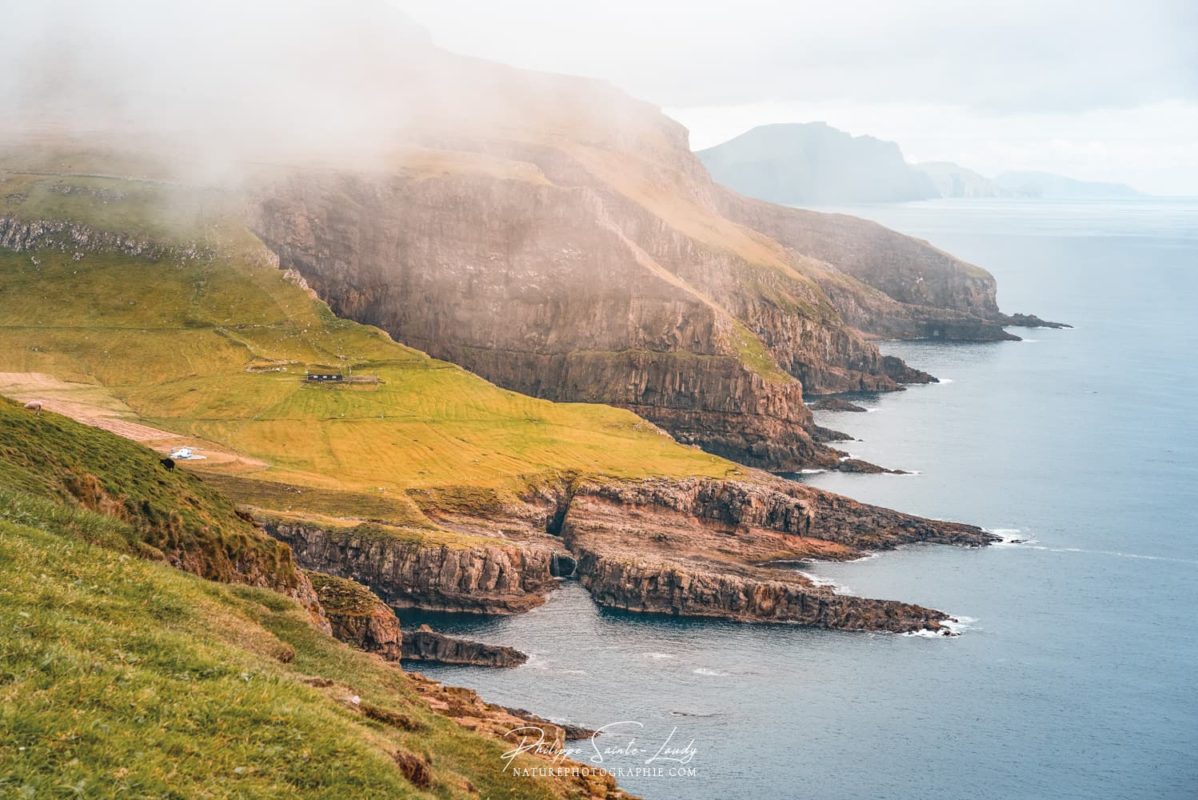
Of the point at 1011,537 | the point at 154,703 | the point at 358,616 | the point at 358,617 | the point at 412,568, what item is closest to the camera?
the point at 154,703

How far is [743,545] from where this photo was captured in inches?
7224

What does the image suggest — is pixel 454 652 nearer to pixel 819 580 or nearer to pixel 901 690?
pixel 901 690

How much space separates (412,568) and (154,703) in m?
121

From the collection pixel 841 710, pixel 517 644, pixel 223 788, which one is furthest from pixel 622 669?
pixel 223 788

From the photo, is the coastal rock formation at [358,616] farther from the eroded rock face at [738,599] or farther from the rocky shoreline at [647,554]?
the eroded rock face at [738,599]

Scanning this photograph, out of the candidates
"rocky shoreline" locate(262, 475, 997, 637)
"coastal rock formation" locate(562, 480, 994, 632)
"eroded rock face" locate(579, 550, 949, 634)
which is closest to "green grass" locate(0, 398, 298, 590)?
"rocky shoreline" locate(262, 475, 997, 637)

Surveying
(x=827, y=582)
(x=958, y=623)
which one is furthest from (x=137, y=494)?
(x=827, y=582)

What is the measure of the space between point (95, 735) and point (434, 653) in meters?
103

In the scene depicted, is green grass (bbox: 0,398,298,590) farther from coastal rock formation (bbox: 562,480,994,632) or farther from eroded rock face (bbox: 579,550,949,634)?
coastal rock formation (bbox: 562,480,994,632)

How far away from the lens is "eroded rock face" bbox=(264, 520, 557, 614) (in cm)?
15362

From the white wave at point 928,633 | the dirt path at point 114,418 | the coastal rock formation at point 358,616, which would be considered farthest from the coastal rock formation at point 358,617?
the dirt path at point 114,418

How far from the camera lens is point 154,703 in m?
34.5

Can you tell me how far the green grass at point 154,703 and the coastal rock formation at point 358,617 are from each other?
43.8 m

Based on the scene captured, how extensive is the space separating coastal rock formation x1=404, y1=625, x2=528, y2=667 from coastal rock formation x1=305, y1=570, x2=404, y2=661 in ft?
97.1
